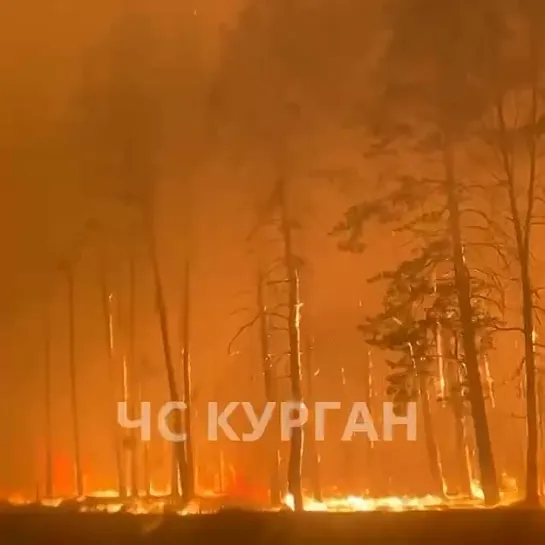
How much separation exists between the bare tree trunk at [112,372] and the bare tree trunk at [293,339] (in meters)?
0.86

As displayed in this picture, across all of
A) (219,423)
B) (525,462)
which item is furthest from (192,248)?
(525,462)

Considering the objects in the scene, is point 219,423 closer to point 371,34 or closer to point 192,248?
point 192,248

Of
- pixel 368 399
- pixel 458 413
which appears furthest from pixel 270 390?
pixel 458 413

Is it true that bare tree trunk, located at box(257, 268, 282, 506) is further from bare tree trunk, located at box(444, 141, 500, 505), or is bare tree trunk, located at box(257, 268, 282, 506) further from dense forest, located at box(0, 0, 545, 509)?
bare tree trunk, located at box(444, 141, 500, 505)

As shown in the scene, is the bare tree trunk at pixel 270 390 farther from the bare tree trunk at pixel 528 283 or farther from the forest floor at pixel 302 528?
the bare tree trunk at pixel 528 283

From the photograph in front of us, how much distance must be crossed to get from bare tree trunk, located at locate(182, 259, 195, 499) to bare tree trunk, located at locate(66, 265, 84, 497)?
55 centimetres

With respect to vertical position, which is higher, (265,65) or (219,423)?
(265,65)

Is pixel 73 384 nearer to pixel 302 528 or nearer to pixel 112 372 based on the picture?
pixel 112 372

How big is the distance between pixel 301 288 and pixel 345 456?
0.87 metres

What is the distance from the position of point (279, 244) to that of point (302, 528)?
1461 millimetres

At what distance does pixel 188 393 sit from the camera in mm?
4188

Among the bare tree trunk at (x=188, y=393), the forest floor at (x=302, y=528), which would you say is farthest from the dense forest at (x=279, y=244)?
the forest floor at (x=302, y=528)

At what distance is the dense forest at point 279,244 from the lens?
391 cm

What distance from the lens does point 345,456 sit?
4105 mm
